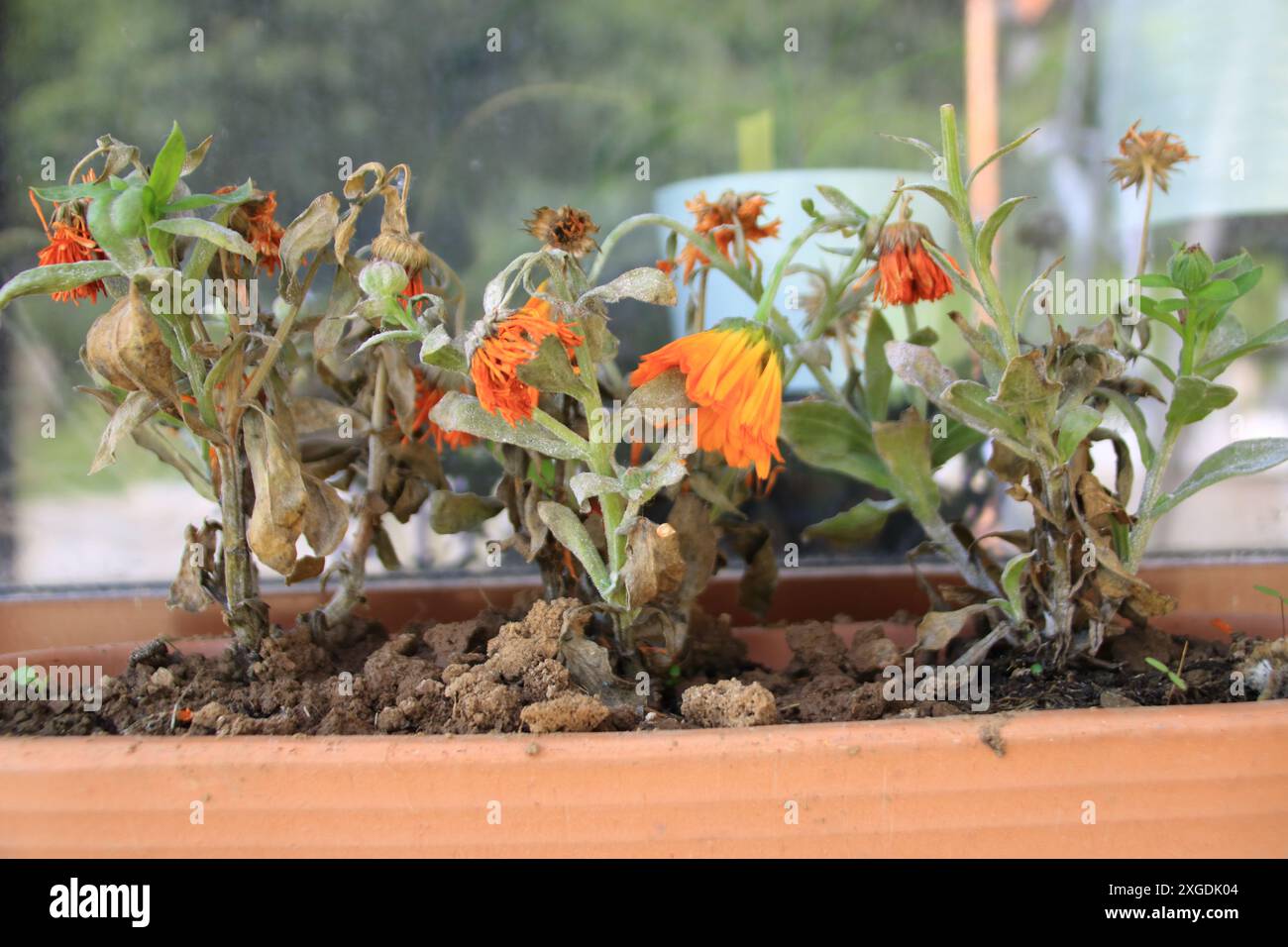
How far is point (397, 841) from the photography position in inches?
22.9

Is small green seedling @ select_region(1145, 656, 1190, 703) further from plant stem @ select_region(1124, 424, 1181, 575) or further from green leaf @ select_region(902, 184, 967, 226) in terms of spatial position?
green leaf @ select_region(902, 184, 967, 226)

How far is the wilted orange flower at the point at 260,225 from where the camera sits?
2.33 feet

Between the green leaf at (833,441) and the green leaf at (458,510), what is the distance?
10.1 inches

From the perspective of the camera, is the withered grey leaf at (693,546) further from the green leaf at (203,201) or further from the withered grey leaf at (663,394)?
the green leaf at (203,201)

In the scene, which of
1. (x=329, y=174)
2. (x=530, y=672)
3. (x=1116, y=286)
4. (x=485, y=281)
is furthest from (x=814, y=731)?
(x=329, y=174)

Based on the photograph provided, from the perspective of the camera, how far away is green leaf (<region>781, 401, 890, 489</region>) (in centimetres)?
84

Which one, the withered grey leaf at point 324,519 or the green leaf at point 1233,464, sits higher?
the green leaf at point 1233,464

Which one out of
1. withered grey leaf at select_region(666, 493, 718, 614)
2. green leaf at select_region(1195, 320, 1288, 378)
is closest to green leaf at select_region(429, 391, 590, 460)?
withered grey leaf at select_region(666, 493, 718, 614)

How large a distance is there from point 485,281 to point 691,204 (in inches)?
14.7

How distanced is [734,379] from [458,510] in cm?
30

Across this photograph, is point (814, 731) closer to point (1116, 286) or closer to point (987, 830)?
point (987, 830)

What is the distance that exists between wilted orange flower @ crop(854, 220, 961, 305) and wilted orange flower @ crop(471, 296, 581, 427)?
250 millimetres

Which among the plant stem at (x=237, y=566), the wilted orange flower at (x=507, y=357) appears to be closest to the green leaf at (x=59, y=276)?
the plant stem at (x=237, y=566)

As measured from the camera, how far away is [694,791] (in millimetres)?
574
